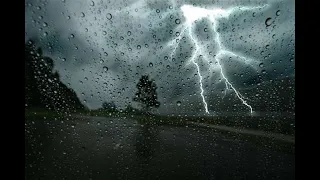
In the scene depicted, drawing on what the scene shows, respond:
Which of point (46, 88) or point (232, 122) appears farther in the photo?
point (232, 122)

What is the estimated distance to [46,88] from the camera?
1443 mm

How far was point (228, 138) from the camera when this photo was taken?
1.68 meters

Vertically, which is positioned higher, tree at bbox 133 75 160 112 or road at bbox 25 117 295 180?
tree at bbox 133 75 160 112

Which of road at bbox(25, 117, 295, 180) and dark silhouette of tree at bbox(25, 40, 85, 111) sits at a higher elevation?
dark silhouette of tree at bbox(25, 40, 85, 111)

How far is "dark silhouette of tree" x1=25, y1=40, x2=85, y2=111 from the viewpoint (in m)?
1.37

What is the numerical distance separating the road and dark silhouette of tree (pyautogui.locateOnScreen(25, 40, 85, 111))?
10cm

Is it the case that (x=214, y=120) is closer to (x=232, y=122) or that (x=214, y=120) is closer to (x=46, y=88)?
(x=232, y=122)

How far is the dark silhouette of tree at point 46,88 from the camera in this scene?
4.50ft

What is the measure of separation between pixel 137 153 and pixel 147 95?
17.1 inches

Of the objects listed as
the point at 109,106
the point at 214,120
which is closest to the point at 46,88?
the point at 109,106
